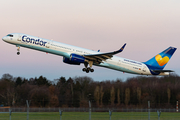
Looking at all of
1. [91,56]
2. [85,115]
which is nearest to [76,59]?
[91,56]

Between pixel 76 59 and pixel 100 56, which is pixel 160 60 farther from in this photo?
pixel 76 59

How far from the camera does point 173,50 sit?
48.2 meters

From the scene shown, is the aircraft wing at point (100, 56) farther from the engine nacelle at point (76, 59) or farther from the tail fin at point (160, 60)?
the tail fin at point (160, 60)

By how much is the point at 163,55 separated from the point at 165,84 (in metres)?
12.8

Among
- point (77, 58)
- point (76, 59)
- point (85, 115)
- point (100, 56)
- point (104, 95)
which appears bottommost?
point (85, 115)

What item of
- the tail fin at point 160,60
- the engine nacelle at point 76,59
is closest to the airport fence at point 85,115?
the engine nacelle at point 76,59

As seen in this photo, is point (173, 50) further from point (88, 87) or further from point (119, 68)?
point (88, 87)

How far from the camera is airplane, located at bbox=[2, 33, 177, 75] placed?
39.0m

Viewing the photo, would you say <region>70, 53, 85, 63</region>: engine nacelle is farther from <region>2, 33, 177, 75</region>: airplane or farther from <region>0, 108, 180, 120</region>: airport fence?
<region>0, 108, 180, 120</region>: airport fence

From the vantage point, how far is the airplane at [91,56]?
39031 millimetres

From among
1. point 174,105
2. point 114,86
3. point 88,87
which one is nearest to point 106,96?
point 114,86

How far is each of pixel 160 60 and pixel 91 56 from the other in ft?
45.2

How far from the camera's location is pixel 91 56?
40781 millimetres

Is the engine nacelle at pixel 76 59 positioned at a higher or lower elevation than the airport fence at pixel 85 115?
higher
